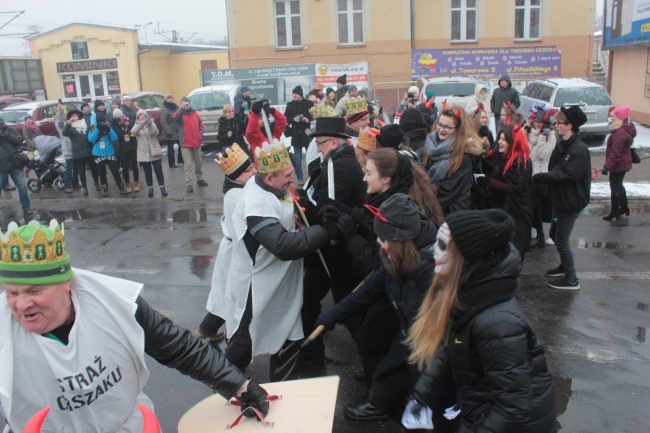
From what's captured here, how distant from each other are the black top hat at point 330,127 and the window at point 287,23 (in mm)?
22264

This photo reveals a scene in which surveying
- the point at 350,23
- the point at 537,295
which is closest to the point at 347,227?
the point at 537,295

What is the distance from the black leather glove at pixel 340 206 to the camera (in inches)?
169

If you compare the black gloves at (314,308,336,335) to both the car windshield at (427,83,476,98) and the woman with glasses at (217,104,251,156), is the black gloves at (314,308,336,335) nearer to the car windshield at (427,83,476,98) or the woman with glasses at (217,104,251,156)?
the woman with glasses at (217,104,251,156)

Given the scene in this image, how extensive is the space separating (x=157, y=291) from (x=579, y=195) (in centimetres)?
483

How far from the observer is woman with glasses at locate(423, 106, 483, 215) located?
216 inches

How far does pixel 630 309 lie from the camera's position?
5867mm

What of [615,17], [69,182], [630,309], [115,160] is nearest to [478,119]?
Answer: [630,309]

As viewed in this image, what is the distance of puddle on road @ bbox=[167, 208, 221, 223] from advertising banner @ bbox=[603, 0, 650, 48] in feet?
50.4

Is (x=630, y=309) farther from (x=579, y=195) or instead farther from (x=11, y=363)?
(x=11, y=363)

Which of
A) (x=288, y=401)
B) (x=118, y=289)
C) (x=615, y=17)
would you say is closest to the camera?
(x=118, y=289)

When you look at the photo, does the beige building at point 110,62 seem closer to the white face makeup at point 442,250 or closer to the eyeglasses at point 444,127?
the eyeglasses at point 444,127

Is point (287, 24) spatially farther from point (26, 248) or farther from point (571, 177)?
point (26, 248)

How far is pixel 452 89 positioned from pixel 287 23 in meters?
10.8

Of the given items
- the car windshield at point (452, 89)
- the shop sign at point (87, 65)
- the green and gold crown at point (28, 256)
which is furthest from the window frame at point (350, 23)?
the green and gold crown at point (28, 256)
